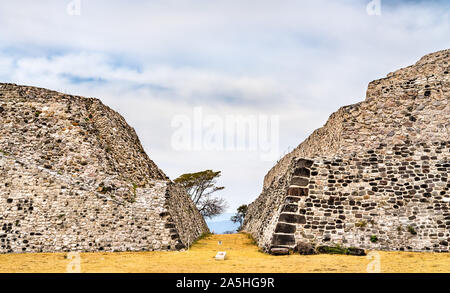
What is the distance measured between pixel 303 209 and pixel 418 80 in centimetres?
955

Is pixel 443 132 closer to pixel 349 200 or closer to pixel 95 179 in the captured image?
pixel 349 200

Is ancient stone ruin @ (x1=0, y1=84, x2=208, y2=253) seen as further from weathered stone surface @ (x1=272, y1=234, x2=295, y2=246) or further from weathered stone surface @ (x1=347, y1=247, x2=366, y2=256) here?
weathered stone surface @ (x1=347, y1=247, x2=366, y2=256)

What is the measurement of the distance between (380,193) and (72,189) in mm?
11988

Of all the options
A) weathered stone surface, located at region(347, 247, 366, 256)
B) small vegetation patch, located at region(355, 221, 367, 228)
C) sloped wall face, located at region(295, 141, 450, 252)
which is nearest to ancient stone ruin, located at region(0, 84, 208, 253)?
sloped wall face, located at region(295, 141, 450, 252)

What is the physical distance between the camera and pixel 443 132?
59.2 ft

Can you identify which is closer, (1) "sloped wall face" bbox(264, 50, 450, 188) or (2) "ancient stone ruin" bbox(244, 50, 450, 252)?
(2) "ancient stone ruin" bbox(244, 50, 450, 252)

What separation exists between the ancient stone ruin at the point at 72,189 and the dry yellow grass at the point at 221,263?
3.09 ft

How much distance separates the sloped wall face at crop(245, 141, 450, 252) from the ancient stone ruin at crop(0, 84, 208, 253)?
5.07m

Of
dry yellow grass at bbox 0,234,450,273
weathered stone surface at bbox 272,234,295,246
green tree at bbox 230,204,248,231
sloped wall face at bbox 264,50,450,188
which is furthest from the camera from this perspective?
green tree at bbox 230,204,248,231

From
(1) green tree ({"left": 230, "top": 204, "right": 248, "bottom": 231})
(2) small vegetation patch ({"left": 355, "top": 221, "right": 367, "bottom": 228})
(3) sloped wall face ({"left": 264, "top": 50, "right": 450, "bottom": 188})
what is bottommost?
(1) green tree ({"left": 230, "top": 204, "right": 248, "bottom": 231})

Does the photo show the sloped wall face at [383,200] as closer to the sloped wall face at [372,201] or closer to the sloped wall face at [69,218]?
the sloped wall face at [372,201]

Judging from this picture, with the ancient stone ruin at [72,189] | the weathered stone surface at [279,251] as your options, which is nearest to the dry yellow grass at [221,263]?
the weathered stone surface at [279,251]

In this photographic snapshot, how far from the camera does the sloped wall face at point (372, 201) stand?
47.4 feet

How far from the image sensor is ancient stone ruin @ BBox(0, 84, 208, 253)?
1638 centimetres
